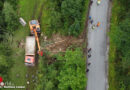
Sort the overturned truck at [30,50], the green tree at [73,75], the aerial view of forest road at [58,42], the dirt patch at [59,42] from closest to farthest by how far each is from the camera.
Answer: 1. the green tree at [73,75]
2. the aerial view of forest road at [58,42]
3. the overturned truck at [30,50]
4. the dirt patch at [59,42]

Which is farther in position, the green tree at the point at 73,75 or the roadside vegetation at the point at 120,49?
the roadside vegetation at the point at 120,49

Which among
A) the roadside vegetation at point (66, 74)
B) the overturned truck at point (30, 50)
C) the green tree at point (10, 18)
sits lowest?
the roadside vegetation at point (66, 74)

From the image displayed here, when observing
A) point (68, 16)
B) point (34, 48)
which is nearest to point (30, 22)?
point (34, 48)

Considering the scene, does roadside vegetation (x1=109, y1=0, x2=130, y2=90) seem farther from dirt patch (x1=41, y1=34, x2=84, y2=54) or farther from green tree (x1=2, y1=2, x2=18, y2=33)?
green tree (x1=2, y1=2, x2=18, y2=33)

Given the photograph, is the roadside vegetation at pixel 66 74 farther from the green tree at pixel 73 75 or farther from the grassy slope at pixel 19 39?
the grassy slope at pixel 19 39

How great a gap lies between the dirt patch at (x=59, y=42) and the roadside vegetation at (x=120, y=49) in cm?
618

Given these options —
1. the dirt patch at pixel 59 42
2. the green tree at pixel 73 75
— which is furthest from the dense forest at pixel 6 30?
the green tree at pixel 73 75

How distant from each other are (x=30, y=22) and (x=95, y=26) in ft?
40.4

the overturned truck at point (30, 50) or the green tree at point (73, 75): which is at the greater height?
the overturned truck at point (30, 50)

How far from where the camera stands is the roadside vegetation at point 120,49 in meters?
18.5

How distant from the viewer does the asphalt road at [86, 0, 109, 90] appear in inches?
874

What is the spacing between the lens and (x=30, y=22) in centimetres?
2469

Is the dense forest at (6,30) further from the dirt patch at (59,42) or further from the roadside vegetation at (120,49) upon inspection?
the roadside vegetation at (120,49)

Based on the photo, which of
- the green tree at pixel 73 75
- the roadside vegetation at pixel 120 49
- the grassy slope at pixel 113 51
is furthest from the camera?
the grassy slope at pixel 113 51
